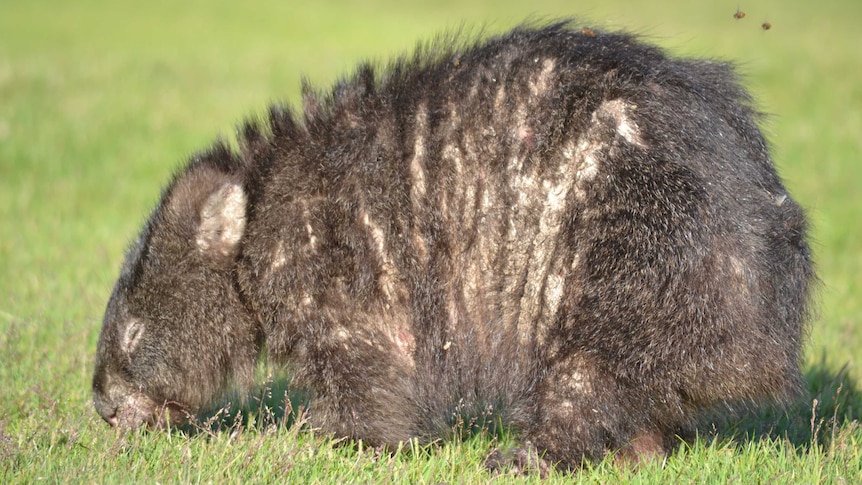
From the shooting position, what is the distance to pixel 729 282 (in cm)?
414

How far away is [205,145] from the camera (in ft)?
30.6

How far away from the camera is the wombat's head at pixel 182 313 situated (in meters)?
5.02

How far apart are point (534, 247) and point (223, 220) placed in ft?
5.63

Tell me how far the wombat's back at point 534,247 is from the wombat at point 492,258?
0.01 m

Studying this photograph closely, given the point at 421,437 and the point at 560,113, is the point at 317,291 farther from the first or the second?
the point at 560,113

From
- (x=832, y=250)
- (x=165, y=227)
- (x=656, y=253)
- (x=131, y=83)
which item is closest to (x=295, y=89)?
(x=131, y=83)

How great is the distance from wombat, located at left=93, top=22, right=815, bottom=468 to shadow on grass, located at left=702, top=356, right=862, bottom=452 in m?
0.56

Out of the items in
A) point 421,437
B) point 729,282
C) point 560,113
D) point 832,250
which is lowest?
point 832,250

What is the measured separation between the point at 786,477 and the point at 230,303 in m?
2.93

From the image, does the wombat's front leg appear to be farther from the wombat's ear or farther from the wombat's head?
the wombat's ear

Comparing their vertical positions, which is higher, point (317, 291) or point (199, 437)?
point (317, 291)

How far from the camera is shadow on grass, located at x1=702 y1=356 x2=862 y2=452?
486 centimetres

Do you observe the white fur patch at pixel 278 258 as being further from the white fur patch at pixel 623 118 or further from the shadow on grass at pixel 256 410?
the white fur patch at pixel 623 118

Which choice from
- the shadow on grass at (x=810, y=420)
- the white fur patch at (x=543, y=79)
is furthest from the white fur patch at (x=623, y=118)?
the shadow on grass at (x=810, y=420)
